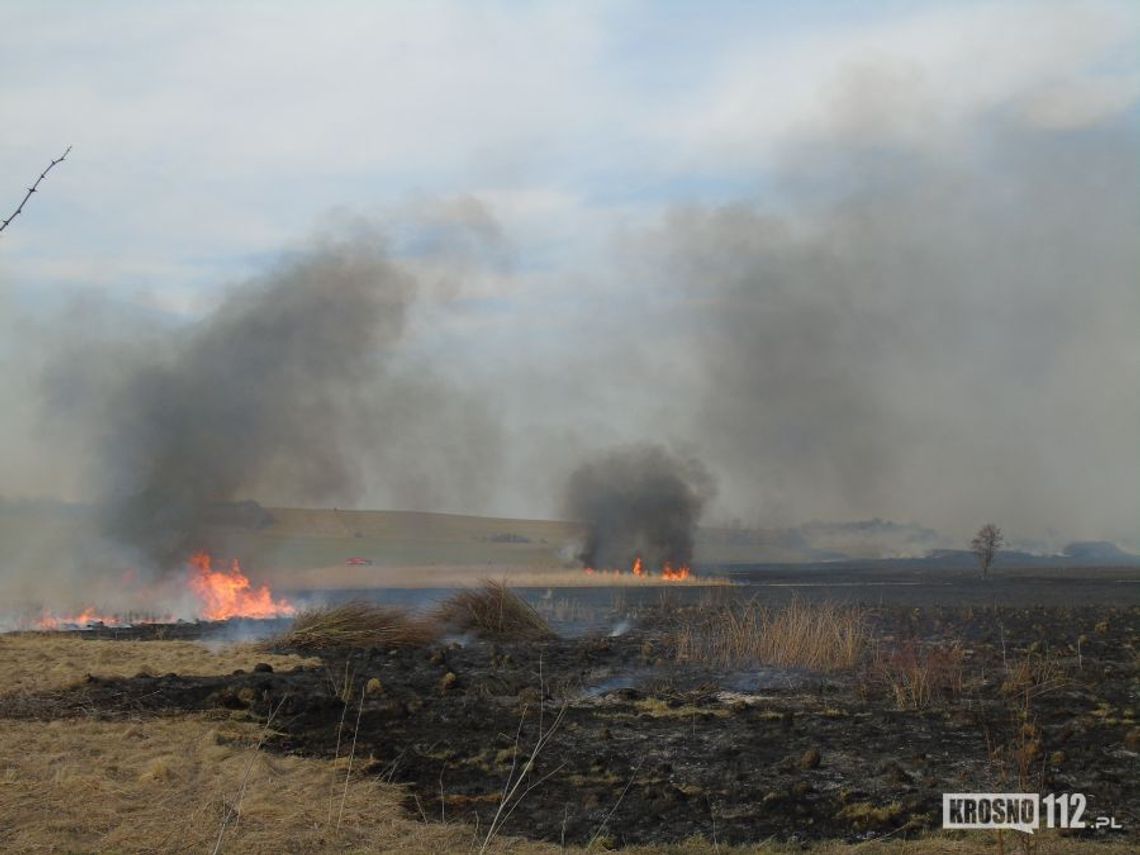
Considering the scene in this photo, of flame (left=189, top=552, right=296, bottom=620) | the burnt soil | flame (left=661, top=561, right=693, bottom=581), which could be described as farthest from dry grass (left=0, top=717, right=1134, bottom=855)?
flame (left=661, top=561, right=693, bottom=581)

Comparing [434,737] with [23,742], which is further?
[434,737]

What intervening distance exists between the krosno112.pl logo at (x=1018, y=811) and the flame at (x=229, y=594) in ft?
89.8

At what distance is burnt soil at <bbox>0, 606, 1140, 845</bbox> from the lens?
394 inches

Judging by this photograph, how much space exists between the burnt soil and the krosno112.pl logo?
203 millimetres

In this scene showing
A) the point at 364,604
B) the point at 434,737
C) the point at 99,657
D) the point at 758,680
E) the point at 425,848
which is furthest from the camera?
the point at 364,604

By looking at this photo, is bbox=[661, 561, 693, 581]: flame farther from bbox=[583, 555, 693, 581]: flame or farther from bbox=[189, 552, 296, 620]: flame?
bbox=[189, 552, 296, 620]: flame

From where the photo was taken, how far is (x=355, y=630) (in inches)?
889

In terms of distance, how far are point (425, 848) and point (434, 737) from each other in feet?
15.7

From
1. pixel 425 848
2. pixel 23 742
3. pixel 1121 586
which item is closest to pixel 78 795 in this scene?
pixel 23 742

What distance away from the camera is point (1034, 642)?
71.0ft

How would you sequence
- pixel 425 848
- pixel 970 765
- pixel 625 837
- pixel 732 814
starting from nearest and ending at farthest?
1. pixel 425 848
2. pixel 625 837
3. pixel 732 814
4. pixel 970 765

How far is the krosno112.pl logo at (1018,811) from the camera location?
8.98 meters

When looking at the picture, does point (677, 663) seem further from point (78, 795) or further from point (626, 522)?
point (626, 522)

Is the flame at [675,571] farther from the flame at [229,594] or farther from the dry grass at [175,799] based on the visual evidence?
the dry grass at [175,799]
